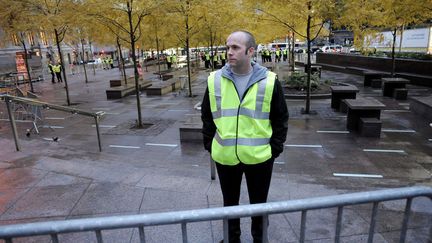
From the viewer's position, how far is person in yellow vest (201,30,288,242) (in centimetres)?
290

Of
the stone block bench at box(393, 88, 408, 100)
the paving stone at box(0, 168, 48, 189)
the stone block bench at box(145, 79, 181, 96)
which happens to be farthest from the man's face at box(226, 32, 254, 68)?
the stone block bench at box(145, 79, 181, 96)

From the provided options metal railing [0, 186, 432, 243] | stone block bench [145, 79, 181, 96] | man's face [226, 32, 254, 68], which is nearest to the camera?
metal railing [0, 186, 432, 243]

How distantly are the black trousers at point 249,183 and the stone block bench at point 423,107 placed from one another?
27.9 ft

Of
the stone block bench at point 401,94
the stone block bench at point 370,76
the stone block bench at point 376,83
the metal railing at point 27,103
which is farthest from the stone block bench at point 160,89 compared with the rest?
the stone block bench at point 401,94

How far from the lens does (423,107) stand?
1026 cm

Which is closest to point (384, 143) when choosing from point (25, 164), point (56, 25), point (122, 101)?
point (25, 164)

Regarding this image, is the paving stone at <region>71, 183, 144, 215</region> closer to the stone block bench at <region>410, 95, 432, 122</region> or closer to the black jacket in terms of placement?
the black jacket

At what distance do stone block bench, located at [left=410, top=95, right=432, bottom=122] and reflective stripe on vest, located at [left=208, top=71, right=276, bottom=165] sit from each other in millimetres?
8626

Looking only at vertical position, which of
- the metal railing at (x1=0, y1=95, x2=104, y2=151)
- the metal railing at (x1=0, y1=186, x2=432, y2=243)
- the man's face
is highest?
the man's face

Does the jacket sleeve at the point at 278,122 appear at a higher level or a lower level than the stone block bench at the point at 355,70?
higher

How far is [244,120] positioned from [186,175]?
9.78 ft

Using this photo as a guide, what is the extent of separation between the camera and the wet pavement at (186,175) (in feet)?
12.4

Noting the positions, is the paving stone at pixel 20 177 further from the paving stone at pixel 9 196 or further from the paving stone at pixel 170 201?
the paving stone at pixel 170 201

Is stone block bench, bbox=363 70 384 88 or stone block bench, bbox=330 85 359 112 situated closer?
stone block bench, bbox=330 85 359 112
